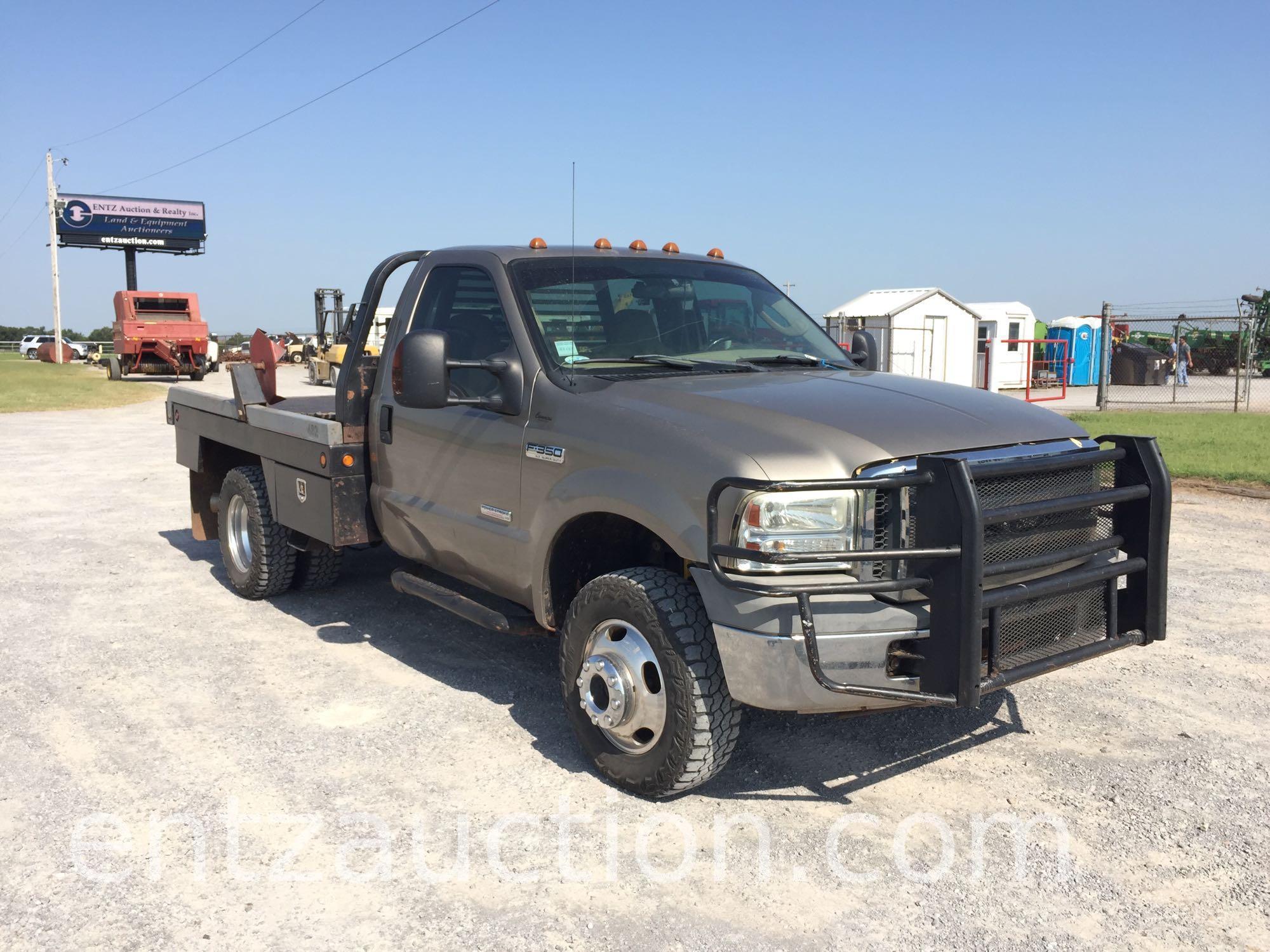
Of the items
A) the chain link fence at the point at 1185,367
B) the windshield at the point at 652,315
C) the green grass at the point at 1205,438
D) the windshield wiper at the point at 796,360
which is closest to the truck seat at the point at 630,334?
the windshield at the point at 652,315

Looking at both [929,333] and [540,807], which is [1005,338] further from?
[540,807]

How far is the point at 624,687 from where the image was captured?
3.98m

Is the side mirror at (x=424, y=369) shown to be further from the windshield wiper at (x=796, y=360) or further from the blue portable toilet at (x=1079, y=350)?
the blue portable toilet at (x=1079, y=350)

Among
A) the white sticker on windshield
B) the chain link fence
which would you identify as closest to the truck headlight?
the white sticker on windshield

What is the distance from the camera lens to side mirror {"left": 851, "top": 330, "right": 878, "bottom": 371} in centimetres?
579

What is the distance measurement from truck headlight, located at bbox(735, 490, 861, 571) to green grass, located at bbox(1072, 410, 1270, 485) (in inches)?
251

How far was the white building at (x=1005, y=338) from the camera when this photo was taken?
31.7 m

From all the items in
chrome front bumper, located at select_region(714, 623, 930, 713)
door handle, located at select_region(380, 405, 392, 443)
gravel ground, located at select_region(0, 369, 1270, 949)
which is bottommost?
gravel ground, located at select_region(0, 369, 1270, 949)

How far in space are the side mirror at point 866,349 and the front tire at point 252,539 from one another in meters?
3.49

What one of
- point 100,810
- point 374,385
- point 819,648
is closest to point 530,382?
point 374,385

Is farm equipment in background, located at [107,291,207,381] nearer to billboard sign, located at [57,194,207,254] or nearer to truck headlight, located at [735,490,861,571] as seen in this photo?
billboard sign, located at [57,194,207,254]

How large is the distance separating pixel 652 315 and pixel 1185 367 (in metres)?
32.8

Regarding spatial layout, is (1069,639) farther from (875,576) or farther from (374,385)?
(374,385)

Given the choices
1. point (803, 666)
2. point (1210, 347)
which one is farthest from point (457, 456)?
point (1210, 347)
